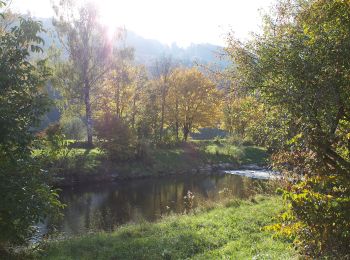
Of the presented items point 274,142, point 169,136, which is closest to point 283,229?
point 274,142

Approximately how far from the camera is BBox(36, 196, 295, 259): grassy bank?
11477 millimetres

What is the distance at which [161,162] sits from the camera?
43.2m

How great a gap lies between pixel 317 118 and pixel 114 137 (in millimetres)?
32435

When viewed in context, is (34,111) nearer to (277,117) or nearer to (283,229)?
(277,117)

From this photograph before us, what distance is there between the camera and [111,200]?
27.6 metres

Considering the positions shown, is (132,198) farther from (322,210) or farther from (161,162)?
(322,210)

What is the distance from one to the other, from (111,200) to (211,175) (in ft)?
52.5

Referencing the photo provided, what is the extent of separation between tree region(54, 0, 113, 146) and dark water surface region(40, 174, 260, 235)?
43.4 feet

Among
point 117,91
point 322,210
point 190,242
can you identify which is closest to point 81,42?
point 117,91

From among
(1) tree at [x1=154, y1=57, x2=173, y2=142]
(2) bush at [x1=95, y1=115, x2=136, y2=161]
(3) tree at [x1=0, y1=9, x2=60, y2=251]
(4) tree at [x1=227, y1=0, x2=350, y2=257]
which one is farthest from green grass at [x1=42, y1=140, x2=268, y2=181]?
(4) tree at [x1=227, y1=0, x2=350, y2=257]

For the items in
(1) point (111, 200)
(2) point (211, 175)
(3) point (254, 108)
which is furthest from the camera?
(2) point (211, 175)

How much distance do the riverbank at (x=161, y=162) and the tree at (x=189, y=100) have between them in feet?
13.3

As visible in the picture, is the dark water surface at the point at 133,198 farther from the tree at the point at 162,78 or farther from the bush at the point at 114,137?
the tree at the point at 162,78

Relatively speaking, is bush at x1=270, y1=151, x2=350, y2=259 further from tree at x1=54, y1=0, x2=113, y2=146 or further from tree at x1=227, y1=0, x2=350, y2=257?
tree at x1=54, y1=0, x2=113, y2=146
